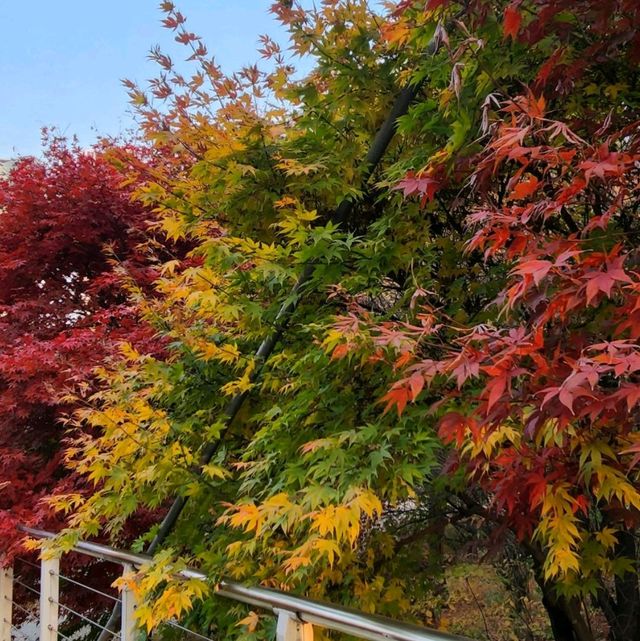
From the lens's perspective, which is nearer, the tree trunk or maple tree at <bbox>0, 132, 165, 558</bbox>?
the tree trunk

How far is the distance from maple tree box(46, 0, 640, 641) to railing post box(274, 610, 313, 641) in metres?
0.14

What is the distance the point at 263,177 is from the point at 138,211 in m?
1.87

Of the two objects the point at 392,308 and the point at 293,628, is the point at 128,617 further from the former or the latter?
the point at 392,308

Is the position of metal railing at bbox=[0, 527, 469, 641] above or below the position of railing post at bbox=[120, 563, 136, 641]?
above

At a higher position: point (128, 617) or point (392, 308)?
point (392, 308)

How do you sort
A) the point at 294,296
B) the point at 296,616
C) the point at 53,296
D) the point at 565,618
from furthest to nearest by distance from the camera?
the point at 53,296
the point at 565,618
the point at 294,296
the point at 296,616

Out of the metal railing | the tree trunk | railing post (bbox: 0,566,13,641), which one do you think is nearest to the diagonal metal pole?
the metal railing

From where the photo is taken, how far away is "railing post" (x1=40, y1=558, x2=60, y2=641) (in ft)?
9.19

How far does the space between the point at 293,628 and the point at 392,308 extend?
115 centimetres

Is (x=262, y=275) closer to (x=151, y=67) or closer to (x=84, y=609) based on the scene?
(x=151, y=67)

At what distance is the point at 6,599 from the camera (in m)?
3.38

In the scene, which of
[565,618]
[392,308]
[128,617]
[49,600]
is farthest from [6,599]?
[565,618]

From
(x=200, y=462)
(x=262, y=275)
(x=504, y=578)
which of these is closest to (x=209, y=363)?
(x=200, y=462)

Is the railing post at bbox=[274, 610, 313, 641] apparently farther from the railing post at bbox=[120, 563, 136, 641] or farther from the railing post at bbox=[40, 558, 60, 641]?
the railing post at bbox=[40, 558, 60, 641]
